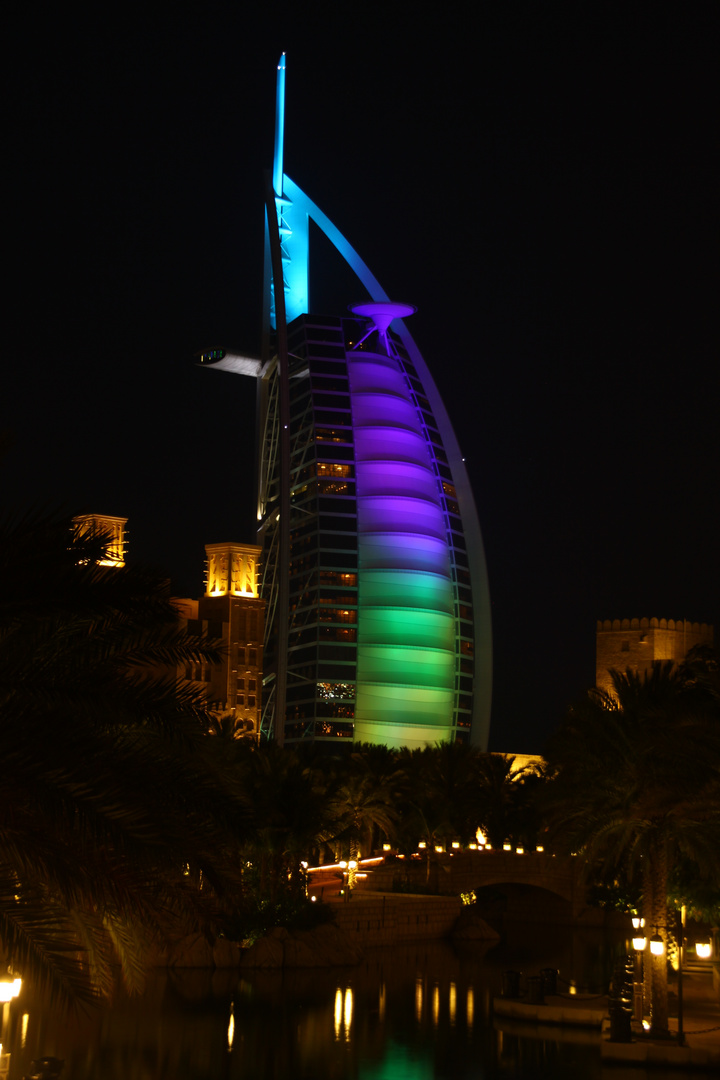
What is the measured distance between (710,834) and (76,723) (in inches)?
798

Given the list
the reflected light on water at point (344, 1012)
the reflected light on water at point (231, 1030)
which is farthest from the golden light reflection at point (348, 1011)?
the reflected light on water at point (231, 1030)

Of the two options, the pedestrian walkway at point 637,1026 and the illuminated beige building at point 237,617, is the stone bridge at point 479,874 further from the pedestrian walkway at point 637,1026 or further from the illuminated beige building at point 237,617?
the illuminated beige building at point 237,617

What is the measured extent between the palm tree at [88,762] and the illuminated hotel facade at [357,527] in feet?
302

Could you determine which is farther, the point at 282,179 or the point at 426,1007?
the point at 282,179

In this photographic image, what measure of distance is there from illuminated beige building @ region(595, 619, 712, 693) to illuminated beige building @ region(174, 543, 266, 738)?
2523cm

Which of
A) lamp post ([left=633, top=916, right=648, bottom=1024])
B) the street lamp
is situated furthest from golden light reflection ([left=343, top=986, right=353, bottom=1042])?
the street lamp

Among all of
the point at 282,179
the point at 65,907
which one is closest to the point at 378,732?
the point at 282,179

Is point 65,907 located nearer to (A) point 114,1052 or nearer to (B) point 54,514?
(B) point 54,514

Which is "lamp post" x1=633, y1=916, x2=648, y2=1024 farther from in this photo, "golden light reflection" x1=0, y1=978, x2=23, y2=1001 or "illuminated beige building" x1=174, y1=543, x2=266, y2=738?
"illuminated beige building" x1=174, y1=543, x2=266, y2=738

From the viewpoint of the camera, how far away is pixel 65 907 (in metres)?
13.7

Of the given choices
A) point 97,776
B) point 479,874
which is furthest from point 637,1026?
point 479,874

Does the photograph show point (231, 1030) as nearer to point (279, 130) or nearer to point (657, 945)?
point (657, 945)

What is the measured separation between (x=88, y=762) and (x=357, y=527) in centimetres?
10297

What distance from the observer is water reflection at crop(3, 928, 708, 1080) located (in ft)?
98.9
